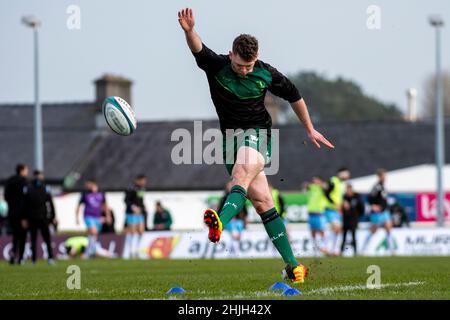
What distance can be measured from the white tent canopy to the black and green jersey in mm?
44613

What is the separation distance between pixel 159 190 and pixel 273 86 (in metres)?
51.1

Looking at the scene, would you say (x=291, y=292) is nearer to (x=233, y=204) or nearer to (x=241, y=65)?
(x=233, y=204)

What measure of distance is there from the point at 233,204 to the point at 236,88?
1.18 meters

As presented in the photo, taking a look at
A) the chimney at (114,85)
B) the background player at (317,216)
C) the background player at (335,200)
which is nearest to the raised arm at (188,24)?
the background player at (335,200)

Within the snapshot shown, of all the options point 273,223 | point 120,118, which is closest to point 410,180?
point 120,118

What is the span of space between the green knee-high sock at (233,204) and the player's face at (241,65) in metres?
1.11

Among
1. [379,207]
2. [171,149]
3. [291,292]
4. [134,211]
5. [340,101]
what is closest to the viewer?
[291,292]

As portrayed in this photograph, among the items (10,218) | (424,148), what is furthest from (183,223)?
(10,218)

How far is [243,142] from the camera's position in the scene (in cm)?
995

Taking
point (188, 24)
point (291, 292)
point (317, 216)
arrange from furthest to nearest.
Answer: point (317, 216), point (188, 24), point (291, 292)

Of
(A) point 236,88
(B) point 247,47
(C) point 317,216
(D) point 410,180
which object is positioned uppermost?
(B) point 247,47

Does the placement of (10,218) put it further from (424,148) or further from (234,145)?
(424,148)

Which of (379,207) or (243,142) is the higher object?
(243,142)

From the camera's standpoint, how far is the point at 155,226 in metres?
30.4
